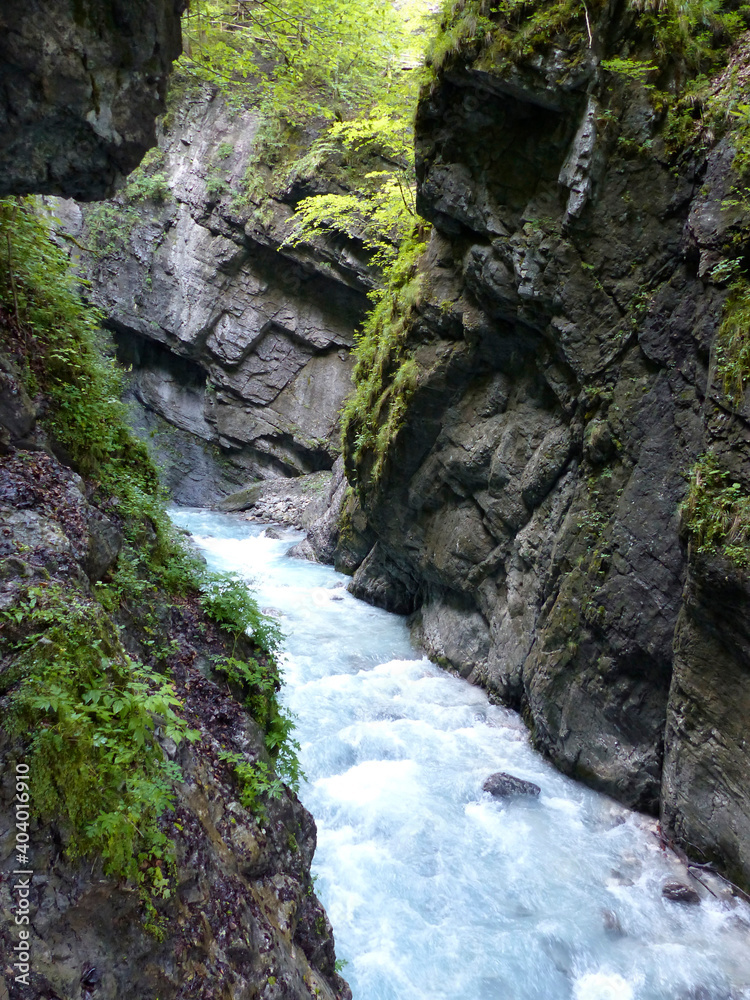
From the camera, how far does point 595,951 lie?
4992 mm

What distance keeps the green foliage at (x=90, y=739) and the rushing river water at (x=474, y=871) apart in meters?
3.15

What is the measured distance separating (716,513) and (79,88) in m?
6.03

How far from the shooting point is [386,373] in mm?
11828

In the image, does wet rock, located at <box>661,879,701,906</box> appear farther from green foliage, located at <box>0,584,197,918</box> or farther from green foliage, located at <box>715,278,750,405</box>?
green foliage, located at <box>0,584,197,918</box>

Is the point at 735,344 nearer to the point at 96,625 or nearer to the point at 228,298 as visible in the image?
the point at 96,625

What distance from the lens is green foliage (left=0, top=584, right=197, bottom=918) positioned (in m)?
2.38

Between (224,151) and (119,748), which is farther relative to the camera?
(224,151)

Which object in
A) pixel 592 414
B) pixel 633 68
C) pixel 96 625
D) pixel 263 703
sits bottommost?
pixel 263 703

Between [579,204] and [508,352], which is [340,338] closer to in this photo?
[508,352]

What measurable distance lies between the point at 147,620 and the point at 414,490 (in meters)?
7.54

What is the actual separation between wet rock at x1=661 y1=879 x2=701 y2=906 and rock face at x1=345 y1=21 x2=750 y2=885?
0.43 meters

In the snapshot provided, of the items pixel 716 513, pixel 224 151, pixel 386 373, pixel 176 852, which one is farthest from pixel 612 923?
pixel 224 151

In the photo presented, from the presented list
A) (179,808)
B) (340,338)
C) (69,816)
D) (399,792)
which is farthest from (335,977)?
(340,338)

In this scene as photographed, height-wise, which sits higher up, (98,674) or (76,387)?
(76,387)
